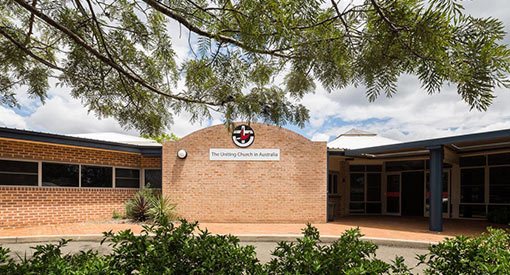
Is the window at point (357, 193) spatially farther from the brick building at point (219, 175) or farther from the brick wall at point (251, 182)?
the brick wall at point (251, 182)

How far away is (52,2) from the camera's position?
12.2 feet

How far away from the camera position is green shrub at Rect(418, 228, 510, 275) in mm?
2852

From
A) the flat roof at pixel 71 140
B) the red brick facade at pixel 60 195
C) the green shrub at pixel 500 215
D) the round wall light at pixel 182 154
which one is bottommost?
the green shrub at pixel 500 215

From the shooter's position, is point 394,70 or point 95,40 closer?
point 394,70

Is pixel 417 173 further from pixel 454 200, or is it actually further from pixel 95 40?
pixel 95 40

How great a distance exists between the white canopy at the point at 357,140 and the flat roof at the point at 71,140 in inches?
338

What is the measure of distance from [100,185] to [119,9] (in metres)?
11.8

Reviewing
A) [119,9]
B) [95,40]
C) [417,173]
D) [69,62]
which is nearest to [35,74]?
[69,62]

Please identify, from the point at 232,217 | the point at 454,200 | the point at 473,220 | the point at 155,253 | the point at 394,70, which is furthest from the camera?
the point at 454,200

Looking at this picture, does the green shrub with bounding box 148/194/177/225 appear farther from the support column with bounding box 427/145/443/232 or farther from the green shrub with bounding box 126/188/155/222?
the support column with bounding box 427/145/443/232

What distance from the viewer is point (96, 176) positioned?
14156 millimetres

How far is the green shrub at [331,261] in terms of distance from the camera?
111 inches

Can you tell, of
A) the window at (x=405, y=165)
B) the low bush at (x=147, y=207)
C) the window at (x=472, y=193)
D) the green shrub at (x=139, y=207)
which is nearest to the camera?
the low bush at (x=147, y=207)

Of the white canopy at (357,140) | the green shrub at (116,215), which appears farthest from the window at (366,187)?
the green shrub at (116,215)
